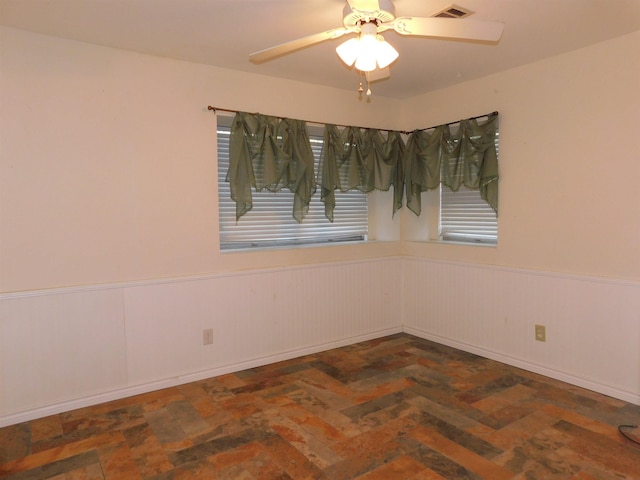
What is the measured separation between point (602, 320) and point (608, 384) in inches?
17.1

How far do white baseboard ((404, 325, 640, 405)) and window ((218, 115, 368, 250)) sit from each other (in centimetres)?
120

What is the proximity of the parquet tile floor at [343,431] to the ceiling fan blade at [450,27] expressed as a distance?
6.93 feet

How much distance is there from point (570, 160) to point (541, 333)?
131 centimetres

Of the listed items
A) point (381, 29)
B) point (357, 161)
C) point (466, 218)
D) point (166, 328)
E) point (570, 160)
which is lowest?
point (166, 328)

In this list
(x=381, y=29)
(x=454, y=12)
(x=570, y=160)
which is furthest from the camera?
(x=570, y=160)

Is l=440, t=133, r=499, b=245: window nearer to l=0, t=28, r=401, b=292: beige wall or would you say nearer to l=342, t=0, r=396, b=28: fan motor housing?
l=0, t=28, r=401, b=292: beige wall

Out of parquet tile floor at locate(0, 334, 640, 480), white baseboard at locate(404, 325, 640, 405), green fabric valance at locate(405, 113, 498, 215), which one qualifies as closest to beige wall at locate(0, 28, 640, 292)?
green fabric valance at locate(405, 113, 498, 215)

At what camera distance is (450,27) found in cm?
208

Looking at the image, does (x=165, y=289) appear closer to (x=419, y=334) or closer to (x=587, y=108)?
(x=419, y=334)

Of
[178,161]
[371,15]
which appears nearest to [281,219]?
[178,161]

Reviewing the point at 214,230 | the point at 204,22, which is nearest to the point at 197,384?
the point at 214,230

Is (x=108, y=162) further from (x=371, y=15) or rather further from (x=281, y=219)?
(x=371, y=15)

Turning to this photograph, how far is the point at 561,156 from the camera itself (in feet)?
11.0

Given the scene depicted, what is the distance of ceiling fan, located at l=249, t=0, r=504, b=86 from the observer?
6.72 feet
